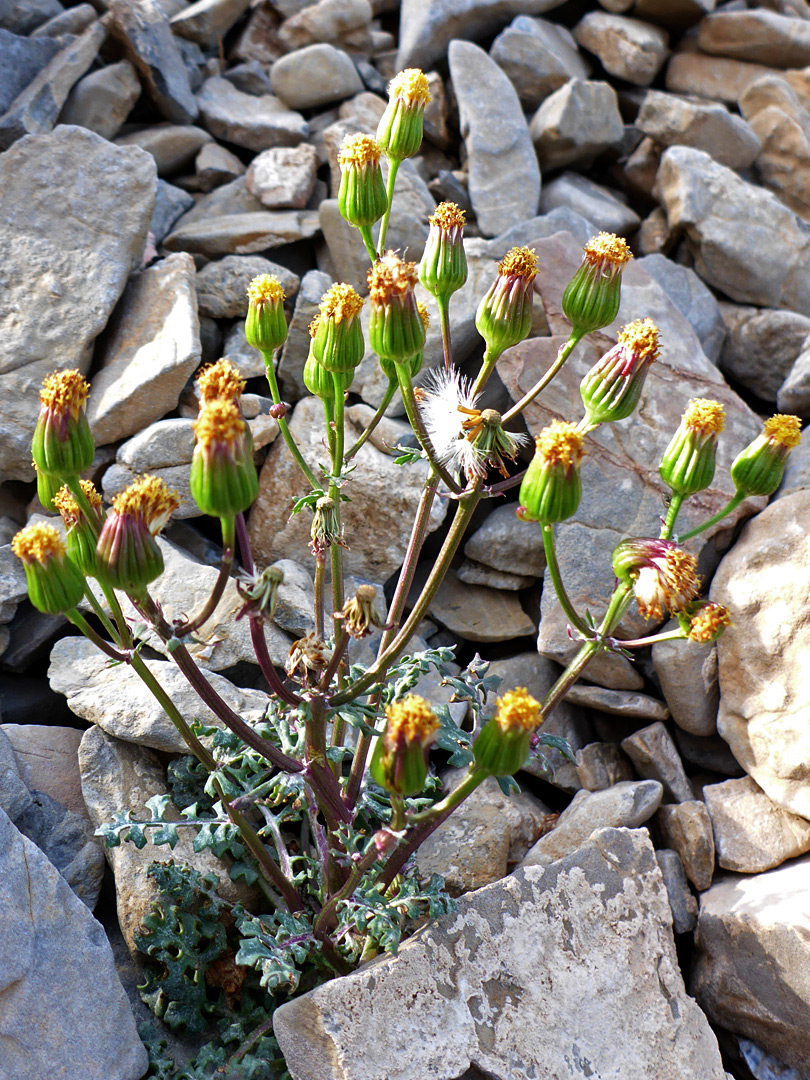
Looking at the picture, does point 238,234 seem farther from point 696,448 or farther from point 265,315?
point 696,448

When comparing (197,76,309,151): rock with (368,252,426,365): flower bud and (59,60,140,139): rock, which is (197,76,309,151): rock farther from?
(368,252,426,365): flower bud

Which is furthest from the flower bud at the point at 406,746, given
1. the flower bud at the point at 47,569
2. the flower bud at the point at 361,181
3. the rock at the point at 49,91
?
the rock at the point at 49,91

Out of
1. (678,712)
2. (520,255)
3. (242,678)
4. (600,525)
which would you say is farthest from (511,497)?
(520,255)

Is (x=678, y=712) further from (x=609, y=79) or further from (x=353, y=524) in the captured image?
(x=609, y=79)

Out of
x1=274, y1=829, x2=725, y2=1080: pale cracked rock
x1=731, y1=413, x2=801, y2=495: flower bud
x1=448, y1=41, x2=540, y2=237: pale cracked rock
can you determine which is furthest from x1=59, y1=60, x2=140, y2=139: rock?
x1=274, y1=829, x2=725, y2=1080: pale cracked rock

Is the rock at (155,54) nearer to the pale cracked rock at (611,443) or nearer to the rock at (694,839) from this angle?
the pale cracked rock at (611,443)

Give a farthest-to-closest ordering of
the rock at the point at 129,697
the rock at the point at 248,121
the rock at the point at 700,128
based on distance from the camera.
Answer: the rock at the point at 700,128, the rock at the point at 248,121, the rock at the point at 129,697

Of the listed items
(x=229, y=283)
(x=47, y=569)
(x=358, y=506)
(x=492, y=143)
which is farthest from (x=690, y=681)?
(x=492, y=143)
